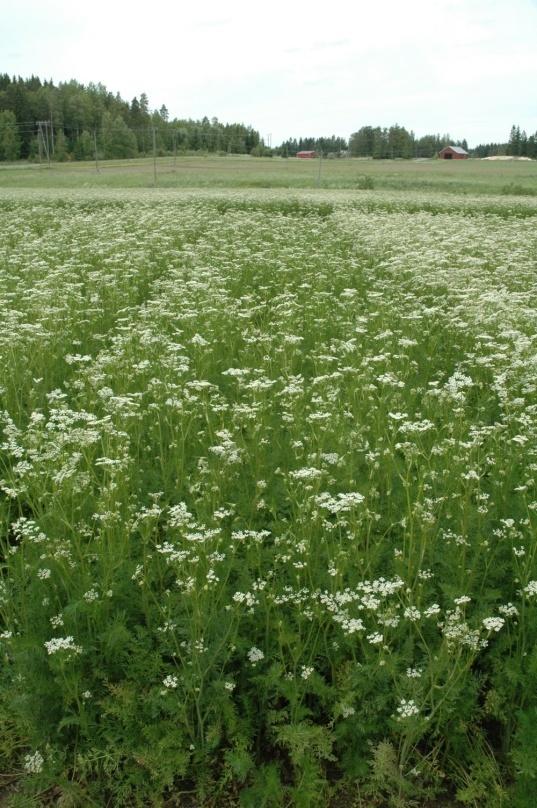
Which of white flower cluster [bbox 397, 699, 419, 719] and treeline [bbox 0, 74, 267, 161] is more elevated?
treeline [bbox 0, 74, 267, 161]

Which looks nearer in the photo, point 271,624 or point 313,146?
point 271,624

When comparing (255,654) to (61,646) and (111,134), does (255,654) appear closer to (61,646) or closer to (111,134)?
(61,646)

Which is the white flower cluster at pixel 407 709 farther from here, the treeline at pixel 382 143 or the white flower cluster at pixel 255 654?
the treeline at pixel 382 143

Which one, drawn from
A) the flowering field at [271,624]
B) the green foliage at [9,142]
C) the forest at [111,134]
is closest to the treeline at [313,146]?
the forest at [111,134]

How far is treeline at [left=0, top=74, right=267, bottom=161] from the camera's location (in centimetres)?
11881

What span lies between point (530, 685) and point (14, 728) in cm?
281

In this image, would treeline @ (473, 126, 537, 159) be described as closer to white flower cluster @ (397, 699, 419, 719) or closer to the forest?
the forest

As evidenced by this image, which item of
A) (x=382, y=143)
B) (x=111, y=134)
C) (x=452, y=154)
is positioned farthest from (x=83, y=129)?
(x=452, y=154)

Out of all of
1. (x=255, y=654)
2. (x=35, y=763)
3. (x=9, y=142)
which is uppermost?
(x=9, y=142)

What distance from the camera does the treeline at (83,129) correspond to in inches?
4678

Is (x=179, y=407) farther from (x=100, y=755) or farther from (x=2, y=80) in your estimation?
(x=2, y=80)

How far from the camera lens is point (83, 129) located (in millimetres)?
135375

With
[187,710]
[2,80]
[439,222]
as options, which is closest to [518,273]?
[439,222]

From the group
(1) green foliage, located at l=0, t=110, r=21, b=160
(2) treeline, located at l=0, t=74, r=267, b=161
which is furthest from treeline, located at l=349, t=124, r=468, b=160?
(1) green foliage, located at l=0, t=110, r=21, b=160
